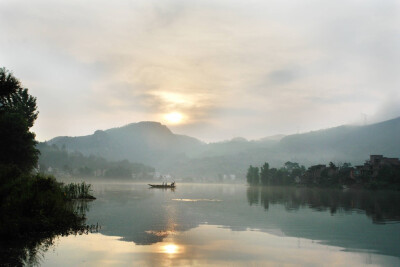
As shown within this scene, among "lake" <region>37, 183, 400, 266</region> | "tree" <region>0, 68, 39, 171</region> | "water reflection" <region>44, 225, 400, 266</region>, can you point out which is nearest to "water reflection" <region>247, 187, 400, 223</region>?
"lake" <region>37, 183, 400, 266</region>

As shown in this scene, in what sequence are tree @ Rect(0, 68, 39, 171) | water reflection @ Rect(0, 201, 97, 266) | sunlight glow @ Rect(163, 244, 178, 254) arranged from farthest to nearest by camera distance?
tree @ Rect(0, 68, 39, 171) → sunlight glow @ Rect(163, 244, 178, 254) → water reflection @ Rect(0, 201, 97, 266)

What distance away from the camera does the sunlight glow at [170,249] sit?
29.0 metres

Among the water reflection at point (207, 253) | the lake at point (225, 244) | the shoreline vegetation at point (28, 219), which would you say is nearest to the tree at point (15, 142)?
the shoreline vegetation at point (28, 219)

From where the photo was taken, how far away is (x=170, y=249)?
3000 centimetres

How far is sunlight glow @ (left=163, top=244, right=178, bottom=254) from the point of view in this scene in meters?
29.0

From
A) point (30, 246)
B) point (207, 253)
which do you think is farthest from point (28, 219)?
point (207, 253)

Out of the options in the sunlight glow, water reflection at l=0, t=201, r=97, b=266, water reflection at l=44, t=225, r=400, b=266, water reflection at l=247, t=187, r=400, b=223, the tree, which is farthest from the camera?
the tree

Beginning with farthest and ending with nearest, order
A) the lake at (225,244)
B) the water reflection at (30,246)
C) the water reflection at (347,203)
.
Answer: the water reflection at (347,203) → the lake at (225,244) → the water reflection at (30,246)

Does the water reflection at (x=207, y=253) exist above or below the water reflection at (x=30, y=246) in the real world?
below

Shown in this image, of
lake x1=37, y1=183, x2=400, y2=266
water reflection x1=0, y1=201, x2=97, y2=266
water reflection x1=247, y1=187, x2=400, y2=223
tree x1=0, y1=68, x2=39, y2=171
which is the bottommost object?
water reflection x1=247, y1=187, x2=400, y2=223

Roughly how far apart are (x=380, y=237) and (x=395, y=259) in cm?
1070

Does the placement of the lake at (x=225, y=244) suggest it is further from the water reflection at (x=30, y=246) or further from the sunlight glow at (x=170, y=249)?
the water reflection at (x=30, y=246)

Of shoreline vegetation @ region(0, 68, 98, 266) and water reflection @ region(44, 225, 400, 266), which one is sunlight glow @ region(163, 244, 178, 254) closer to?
water reflection @ region(44, 225, 400, 266)

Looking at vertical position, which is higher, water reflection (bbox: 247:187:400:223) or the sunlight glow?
the sunlight glow
